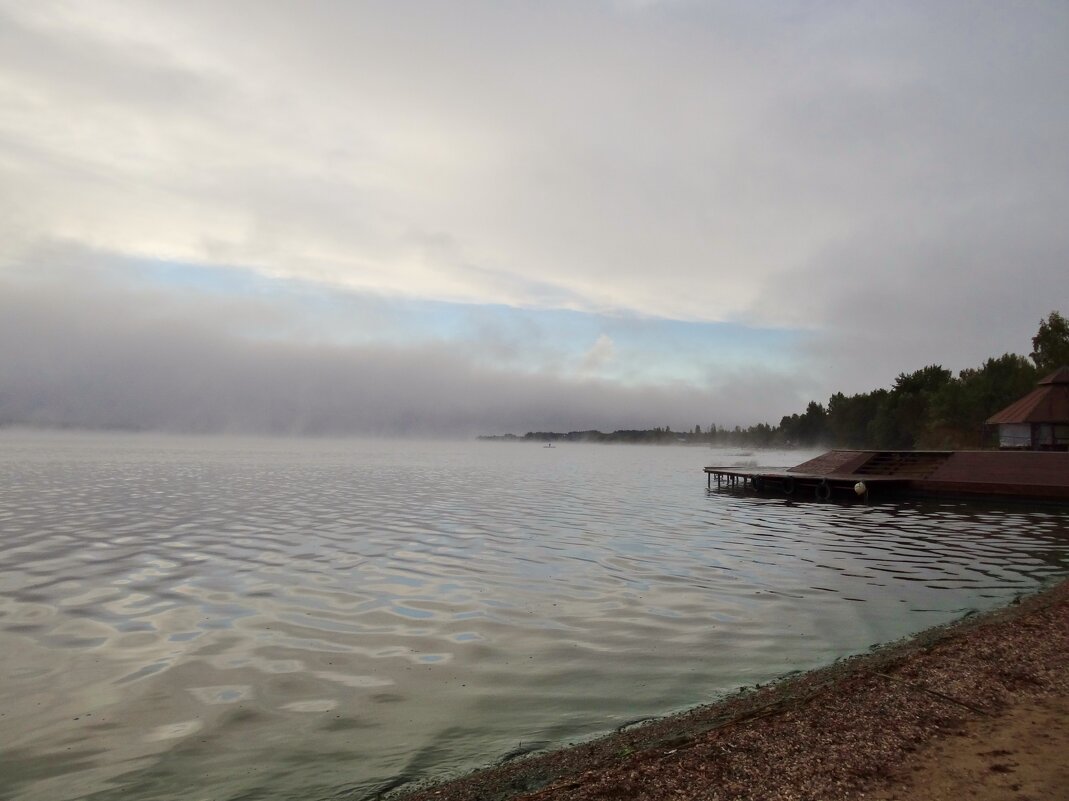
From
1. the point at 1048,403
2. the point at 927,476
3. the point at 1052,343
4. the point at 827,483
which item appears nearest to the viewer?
the point at 927,476

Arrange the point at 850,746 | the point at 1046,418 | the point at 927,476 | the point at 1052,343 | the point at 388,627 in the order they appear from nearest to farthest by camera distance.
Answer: the point at 850,746 → the point at 388,627 → the point at 927,476 → the point at 1046,418 → the point at 1052,343

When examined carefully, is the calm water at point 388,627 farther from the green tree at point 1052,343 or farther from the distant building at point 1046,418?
the green tree at point 1052,343

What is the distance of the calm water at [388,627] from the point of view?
7891 millimetres

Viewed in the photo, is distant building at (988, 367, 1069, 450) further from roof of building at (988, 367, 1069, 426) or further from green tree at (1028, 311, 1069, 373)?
green tree at (1028, 311, 1069, 373)

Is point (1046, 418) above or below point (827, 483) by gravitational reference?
above

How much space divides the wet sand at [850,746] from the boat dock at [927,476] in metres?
37.7

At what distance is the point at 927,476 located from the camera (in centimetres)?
4625

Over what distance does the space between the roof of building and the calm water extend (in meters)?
27.8

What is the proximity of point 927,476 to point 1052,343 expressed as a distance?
175ft

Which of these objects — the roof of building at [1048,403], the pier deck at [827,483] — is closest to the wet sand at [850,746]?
the pier deck at [827,483]

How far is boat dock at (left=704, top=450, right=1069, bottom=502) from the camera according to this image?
4116cm

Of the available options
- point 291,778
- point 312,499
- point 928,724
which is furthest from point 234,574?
point 312,499

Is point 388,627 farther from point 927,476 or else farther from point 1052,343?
point 1052,343

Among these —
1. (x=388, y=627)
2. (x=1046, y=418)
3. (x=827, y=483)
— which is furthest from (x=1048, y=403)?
(x=388, y=627)
